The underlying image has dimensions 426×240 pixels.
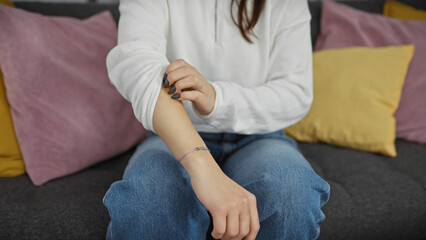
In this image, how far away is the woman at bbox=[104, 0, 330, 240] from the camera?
0.65 m

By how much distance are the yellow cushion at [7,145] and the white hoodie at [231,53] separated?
44cm

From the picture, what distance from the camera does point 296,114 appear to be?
0.90 m

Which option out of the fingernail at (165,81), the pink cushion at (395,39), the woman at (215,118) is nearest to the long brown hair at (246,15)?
the woman at (215,118)

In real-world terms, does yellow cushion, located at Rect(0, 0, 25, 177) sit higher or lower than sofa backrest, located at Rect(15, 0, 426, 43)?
lower

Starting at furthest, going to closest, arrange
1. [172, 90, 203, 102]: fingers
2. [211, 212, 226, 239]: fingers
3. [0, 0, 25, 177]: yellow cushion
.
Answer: [0, 0, 25, 177]: yellow cushion → [172, 90, 203, 102]: fingers → [211, 212, 226, 239]: fingers

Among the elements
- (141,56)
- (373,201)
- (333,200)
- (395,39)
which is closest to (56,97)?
(141,56)

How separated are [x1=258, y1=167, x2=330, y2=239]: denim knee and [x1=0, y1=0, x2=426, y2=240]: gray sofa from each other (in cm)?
26

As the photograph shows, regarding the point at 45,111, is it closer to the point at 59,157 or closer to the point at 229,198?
the point at 59,157

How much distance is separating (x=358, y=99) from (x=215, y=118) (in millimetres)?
717

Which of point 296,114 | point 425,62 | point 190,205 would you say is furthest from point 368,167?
point 190,205

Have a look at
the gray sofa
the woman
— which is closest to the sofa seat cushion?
the gray sofa

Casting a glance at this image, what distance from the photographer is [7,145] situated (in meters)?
1.01

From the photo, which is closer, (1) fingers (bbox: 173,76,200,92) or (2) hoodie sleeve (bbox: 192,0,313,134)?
(1) fingers (bbox: 173,76,200,92)

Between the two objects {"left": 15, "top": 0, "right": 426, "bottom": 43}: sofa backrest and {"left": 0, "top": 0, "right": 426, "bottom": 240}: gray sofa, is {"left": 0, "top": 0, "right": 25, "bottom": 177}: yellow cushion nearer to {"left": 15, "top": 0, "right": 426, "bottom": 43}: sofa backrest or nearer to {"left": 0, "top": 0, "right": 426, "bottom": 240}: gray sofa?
{"left": 0, "top": 0, "right": 426, "bottom": 240}: gray sofa
